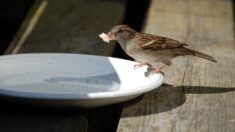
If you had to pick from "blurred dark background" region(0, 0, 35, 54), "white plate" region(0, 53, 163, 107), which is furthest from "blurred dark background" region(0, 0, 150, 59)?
"white plate" region(0, 53, 163, 107)

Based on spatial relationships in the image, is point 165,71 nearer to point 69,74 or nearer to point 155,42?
point 155,42

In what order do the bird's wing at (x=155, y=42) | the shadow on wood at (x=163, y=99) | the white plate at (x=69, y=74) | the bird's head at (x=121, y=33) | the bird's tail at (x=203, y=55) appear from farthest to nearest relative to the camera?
the bird's head at (x=121, y=33), the bird's wing at (x=155, y=42), the bird's tail at (x=203, y=55), the white plate at (x=69, y=74), the shadow on wood at (x=163, y=99)

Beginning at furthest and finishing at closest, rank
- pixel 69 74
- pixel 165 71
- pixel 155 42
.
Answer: pixel 155 42 → pixel 165 71 → pixel 69 74

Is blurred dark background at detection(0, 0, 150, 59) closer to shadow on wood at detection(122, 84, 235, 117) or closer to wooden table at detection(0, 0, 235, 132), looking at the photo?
wooden table at detection(0, 0, 235, 132)

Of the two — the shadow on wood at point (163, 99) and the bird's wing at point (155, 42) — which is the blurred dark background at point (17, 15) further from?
the shadow on wood at point (163, 99)

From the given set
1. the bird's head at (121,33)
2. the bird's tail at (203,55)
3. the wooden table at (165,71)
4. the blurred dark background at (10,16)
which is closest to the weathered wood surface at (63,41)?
the wooden table at (165,71)

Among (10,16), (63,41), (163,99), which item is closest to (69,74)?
(163,99)

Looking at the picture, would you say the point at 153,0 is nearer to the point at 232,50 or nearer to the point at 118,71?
the point at 232,50
